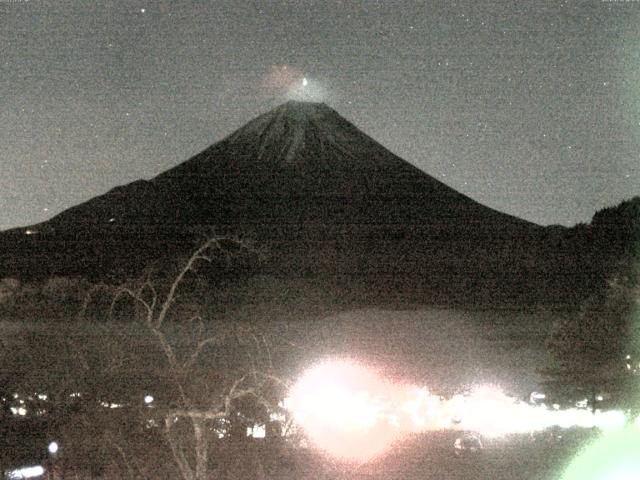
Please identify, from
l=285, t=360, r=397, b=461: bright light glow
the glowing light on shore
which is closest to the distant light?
the glowing light on shore

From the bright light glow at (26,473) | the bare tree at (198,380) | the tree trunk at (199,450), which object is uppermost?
the bare tree at (198,380)

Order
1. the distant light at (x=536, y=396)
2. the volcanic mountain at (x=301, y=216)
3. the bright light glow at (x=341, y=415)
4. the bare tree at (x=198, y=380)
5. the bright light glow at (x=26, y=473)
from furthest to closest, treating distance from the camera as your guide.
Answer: the volcanic mountain at (x=301, y=216) → the distant light at (x=536, y=396) → the bright light glow at (x=341, y=415) → the bright light glow at (x=26, y=473) → the bare tree at (x=198, y=380)

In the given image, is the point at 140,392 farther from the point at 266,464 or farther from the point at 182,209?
the point at 182,209

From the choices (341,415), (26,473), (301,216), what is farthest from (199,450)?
(301,216)

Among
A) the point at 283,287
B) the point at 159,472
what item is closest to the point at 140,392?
the point at 159,472

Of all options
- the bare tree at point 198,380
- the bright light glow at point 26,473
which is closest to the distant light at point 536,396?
the bare tree at point 198,380

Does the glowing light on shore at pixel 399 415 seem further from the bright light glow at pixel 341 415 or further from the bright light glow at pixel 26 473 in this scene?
the bright light glow at pixel 26 473
